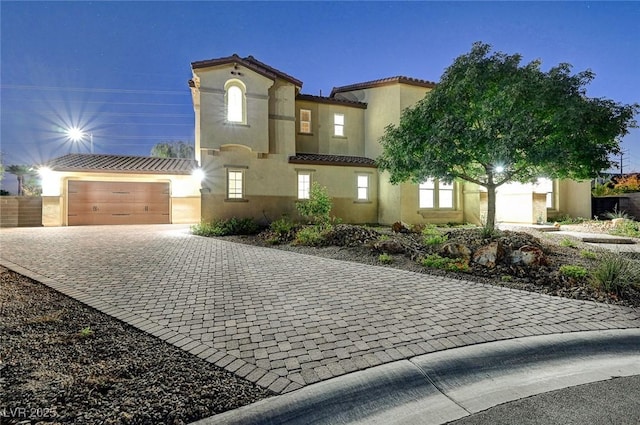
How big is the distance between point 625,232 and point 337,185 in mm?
12355

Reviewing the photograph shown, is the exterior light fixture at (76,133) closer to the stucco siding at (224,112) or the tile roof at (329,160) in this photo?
the stucco siding at (224,112)

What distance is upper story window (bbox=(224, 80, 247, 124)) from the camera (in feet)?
48.6

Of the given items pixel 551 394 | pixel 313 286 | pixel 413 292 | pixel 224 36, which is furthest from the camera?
pixel 224 36

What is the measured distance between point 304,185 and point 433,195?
7.04 m

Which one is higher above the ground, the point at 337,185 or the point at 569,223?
the point at 337,185

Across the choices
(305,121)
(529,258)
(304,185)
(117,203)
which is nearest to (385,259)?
(529,258)

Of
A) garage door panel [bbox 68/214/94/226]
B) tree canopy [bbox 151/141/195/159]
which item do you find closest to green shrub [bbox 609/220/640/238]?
garage door panel [bbox 68/214/94/226]

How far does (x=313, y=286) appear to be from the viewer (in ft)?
18.3

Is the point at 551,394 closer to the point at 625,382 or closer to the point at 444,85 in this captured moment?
the point at 625,382

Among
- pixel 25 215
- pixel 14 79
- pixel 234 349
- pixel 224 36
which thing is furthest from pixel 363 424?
pixel 224 36

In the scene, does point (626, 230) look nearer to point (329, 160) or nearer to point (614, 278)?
point (614, 278)

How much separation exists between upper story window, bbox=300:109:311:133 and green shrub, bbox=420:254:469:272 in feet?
38.1

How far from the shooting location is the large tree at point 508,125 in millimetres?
8391

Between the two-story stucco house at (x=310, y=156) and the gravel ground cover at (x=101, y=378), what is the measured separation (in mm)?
11485
